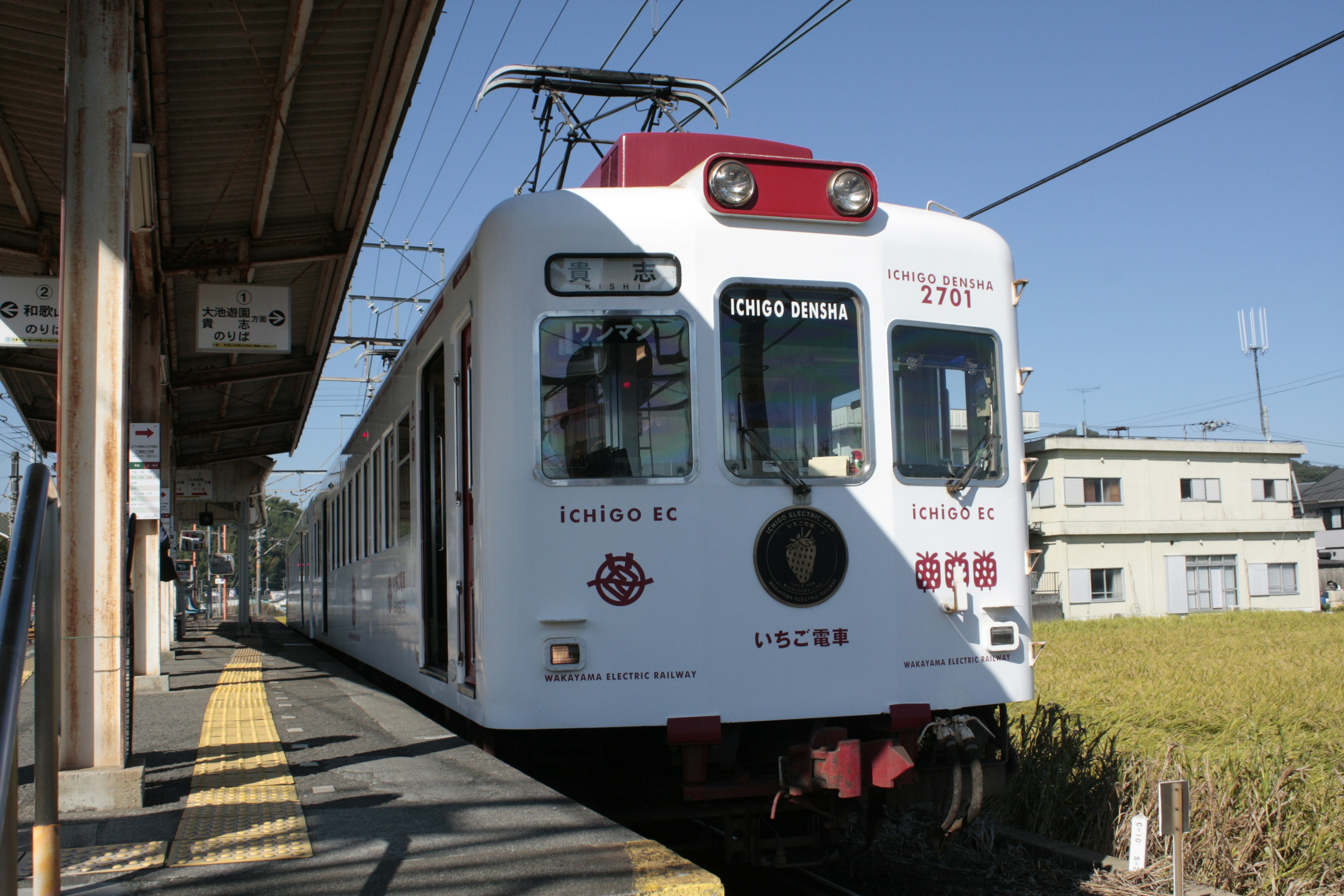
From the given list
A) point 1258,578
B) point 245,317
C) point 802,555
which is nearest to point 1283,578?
point 1258,578

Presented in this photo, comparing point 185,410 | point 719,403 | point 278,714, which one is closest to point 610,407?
point 719,403

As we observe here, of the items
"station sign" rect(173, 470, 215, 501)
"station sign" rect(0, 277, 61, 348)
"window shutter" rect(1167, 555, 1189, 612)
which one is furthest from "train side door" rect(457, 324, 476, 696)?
"window shutter" rect(1167, 555, 1189, 612)

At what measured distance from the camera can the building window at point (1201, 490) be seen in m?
42.0

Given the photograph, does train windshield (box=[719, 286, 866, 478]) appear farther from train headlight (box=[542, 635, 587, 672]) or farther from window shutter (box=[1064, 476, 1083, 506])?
window shutter (box=[1064, 476, 1083, 506])

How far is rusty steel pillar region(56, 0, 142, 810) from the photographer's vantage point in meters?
4.31

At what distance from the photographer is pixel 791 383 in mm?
4695

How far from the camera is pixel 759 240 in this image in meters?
4.75

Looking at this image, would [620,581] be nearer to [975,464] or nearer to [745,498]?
[745,498]

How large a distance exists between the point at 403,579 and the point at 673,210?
3353 millimetres

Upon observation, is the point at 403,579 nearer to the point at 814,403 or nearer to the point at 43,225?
the point at 814,403

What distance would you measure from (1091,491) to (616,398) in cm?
3854

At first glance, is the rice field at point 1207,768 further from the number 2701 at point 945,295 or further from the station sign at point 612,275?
the station sign at point 612,275

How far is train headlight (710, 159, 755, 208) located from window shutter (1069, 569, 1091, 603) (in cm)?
3725

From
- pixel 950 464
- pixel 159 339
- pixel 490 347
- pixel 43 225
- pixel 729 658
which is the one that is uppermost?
pixel 43 225
